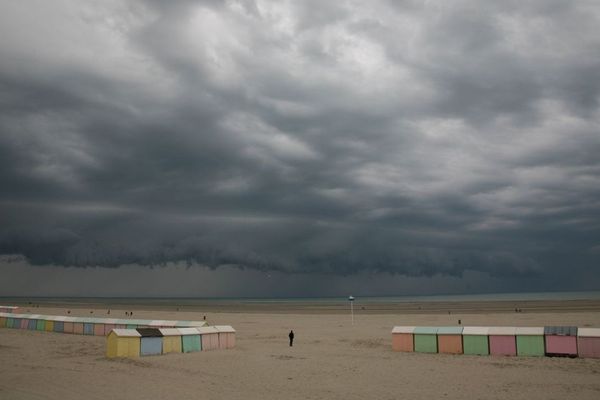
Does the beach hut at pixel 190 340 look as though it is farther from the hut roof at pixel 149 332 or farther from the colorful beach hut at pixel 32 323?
the colorful beach hut at pixel 32 323

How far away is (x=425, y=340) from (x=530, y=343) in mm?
7271

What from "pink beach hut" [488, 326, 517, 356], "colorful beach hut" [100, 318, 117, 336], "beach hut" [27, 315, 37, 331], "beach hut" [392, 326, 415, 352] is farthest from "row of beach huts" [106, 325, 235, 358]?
"beach hut" [27, 315, 37, 331]

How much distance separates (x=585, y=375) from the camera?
27.9 m

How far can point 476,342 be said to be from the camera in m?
36.2

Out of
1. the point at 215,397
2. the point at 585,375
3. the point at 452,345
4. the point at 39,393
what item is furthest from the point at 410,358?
the point at 39,393

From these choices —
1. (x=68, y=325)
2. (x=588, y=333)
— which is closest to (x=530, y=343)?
(x=588, y=333)

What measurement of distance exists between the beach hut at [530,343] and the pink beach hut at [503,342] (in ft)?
1.06

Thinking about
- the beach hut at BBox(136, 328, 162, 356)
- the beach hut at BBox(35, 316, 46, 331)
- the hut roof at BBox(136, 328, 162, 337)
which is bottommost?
the beach hut at BBox(35, 316, 46, 331)

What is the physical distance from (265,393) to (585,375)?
17932 millimetres

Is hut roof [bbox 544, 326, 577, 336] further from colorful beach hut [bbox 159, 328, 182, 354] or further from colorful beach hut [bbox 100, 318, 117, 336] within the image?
colorful beach hut [bbox 100, 318, 117, 336]

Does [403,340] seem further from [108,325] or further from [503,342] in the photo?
[108,325]

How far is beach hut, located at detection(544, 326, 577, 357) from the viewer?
33.7 metres

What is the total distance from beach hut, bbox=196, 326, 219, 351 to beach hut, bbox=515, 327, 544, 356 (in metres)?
22.9

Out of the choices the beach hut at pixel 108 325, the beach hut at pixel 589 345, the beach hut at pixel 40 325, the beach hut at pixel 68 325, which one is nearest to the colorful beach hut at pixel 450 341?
the beach hut at pixel 589 345
